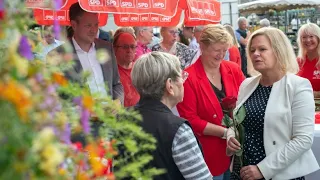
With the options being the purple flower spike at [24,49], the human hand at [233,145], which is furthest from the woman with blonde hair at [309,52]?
the purple flower spike at [24,49]

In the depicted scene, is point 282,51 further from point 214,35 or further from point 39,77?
point 39,77

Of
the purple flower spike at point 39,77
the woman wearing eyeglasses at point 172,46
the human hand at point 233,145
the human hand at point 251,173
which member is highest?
the purple flower spike at point 39,77

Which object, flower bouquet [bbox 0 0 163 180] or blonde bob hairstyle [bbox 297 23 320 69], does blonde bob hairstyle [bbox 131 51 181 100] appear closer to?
flower bouquet [bbox 0 0 163 180]

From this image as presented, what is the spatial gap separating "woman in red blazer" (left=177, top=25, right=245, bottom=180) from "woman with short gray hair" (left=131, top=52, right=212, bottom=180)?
1.18 m

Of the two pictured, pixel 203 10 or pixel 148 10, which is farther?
pixel 203 10

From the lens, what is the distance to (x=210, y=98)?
3732mm

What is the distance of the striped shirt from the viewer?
89.3 inches

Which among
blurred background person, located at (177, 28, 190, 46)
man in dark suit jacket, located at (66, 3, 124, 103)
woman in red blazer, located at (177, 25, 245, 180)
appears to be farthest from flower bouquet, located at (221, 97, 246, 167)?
blurred background person, located at (177, 28, 190, 46)

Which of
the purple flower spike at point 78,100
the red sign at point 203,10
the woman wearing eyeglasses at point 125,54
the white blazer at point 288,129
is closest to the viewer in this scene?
the purple flower spike at point 78,100

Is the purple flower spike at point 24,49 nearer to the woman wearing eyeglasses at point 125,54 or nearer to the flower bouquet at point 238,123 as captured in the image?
the flower bouquet at point 238,123

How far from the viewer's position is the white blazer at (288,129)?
2871 mm

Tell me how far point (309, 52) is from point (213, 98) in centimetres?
236

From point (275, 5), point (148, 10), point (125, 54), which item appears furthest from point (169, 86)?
point (275, 5)

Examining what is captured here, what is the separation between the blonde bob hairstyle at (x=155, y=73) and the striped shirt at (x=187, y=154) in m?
0.24
